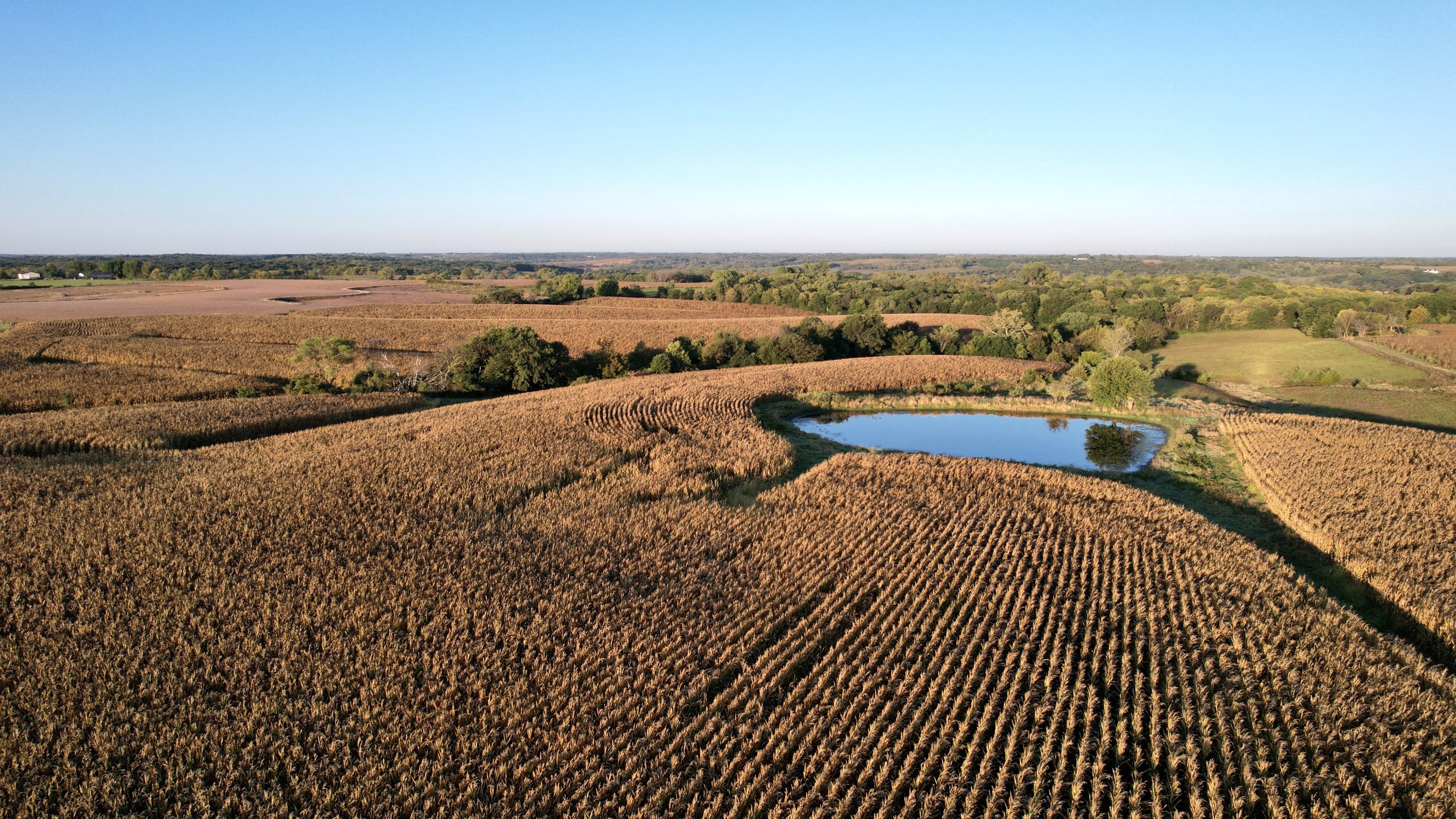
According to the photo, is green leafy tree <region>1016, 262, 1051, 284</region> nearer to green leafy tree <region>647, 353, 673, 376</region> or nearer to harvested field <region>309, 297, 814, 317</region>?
harvested field <region>309, 297, 814, 317</region>

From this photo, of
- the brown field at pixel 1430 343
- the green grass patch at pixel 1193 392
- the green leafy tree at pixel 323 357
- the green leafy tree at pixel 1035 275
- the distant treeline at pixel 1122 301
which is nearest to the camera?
the green leafy tree at pixel 323 357

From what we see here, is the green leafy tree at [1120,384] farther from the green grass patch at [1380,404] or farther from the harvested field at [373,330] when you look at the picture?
the harvested field at [373,330]

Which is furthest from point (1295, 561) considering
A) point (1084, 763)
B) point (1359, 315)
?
point (1359, 315)

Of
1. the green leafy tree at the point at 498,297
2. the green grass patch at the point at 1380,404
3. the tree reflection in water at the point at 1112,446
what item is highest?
the green leafy tree at the point at 498,297

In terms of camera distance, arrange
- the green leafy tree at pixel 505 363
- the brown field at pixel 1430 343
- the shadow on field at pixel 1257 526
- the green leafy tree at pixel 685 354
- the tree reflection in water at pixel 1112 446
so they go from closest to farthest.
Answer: the shadow on field at pixel 1257 526, the tree reflection in water at pixel 1112 446, the green leafy tree at pixel 505 363, the brown field at pixel 1430 343, the green leafy tree at pixel 685 354

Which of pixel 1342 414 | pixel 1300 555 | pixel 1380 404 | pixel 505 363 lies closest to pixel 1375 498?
pixel 1300 555

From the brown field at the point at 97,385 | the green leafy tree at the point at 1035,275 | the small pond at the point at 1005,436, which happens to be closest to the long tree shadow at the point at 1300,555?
the small pond at the point at 1005,436

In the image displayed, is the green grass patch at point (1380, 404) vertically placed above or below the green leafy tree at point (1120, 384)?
below

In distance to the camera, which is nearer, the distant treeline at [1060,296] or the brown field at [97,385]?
the brown field at [97,385]
